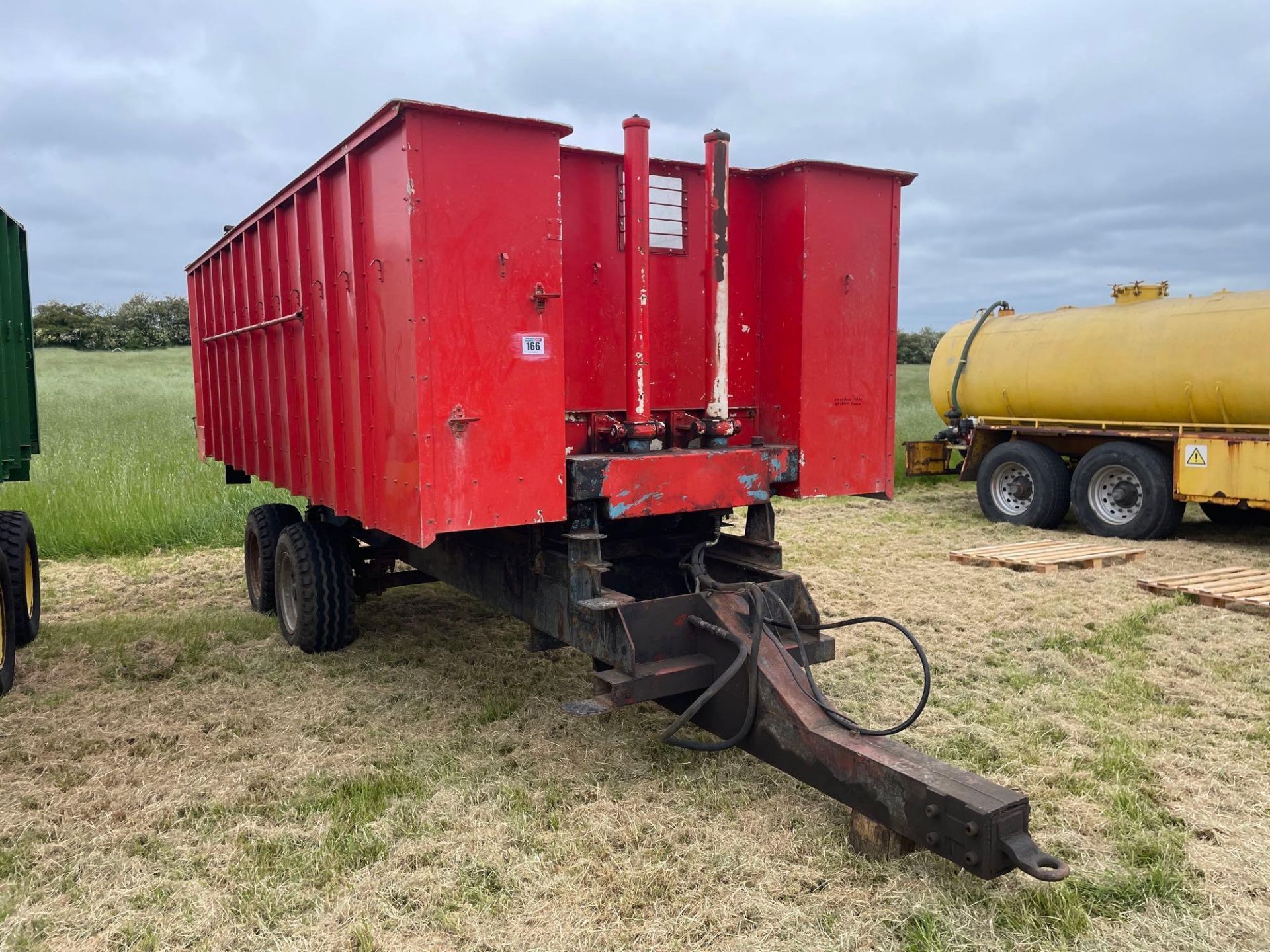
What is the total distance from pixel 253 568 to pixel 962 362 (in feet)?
27.7

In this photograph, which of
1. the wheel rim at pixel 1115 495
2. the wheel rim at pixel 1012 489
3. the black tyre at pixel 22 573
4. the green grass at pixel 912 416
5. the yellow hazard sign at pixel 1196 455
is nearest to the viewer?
the black tyre at pixel 22 573

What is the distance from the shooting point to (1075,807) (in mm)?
3709

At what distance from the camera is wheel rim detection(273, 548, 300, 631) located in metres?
6.11

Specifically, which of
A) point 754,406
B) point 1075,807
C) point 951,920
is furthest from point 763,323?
point 951,920

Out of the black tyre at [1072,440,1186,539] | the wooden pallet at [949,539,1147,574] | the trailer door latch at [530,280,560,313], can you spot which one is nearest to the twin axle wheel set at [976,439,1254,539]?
the black tyre at [1072,440,1186,539]

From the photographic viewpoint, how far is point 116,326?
48.6 m

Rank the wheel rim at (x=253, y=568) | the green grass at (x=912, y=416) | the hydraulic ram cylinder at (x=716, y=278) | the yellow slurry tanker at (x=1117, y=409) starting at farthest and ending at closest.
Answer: the green grass at (x=912, y=416), the yellow slurry tanker at (x=1117, y=409), the wheel rim at (x=253, y=568), the hydraulic ram cylinder at (x=716, y=278)

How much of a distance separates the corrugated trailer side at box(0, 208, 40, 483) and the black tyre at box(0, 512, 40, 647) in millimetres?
316

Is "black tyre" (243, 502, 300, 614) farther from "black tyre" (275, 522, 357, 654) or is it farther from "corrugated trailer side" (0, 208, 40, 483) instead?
"corrugated trailer side" (0, 208, 40, 483)

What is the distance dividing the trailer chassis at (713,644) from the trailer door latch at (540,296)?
83cm

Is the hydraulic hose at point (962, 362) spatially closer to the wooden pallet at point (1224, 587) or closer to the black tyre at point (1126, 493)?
the black tyre at point (1126, 493)

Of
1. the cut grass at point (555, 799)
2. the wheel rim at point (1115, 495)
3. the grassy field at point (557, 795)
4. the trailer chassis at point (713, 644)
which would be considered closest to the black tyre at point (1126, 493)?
the wheel rim at point (1115, 495)

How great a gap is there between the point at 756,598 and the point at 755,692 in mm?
399

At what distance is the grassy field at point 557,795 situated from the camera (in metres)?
3.01
